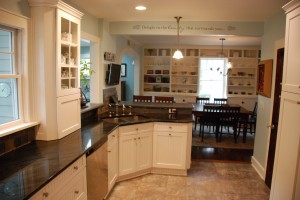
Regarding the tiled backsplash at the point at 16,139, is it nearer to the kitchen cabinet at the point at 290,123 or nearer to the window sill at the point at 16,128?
the window sill at the point at 16,128

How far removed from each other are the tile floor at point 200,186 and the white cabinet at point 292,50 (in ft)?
5.87

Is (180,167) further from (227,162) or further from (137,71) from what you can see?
(137,71)

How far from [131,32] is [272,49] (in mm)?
2302

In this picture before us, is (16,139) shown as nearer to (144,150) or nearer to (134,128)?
(134,128)

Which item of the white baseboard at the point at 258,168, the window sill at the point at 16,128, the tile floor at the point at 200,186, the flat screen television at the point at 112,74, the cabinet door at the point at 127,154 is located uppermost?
the flat screen television at the point at 112,74

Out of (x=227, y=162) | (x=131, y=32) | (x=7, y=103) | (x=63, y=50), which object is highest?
(x=131, y=32)

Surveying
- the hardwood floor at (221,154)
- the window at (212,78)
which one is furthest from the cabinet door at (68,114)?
the window at (212,78)

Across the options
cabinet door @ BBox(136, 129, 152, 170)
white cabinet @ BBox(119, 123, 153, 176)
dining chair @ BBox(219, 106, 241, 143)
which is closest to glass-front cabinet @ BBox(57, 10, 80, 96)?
white cabinet @ BBox(119, 123, 153, 176)

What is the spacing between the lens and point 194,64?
26.9ft

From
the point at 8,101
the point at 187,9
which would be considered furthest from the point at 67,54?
the point at 187,9

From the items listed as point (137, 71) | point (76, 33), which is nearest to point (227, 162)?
point (76, 33)

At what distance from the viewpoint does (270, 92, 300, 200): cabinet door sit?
6.50 feet

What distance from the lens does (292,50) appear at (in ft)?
6.97

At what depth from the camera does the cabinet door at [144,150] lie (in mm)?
3659
